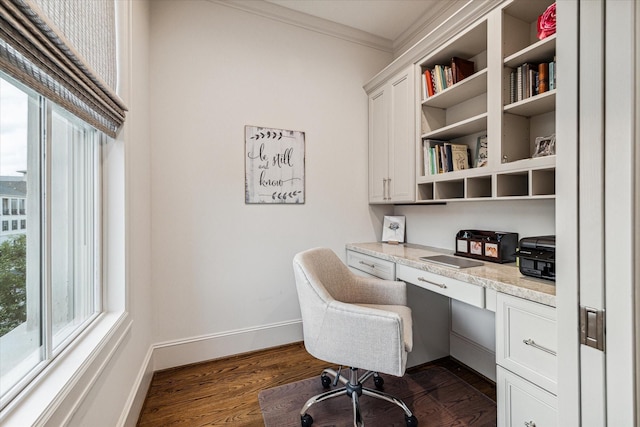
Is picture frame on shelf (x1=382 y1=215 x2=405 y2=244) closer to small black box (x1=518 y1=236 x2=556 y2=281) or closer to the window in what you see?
small black box (x1=518 y1=236 x2=556 y2=281)

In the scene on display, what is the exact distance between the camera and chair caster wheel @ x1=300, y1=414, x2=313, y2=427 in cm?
150

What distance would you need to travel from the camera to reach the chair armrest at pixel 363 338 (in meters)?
1.34

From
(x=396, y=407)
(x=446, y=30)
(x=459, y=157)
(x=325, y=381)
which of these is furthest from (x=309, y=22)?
(x=396, y=407)

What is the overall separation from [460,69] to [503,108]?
59cm

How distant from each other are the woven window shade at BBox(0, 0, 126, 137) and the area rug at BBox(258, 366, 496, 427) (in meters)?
1.76

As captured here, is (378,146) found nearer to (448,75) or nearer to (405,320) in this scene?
(448,75)

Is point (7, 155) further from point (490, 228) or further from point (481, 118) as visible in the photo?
point (490, 228)

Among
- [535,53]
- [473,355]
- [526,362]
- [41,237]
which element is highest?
[535,53]

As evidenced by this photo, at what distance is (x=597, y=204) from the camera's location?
0.61 m

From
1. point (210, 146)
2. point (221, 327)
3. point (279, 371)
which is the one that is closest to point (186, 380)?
point (221, 327)

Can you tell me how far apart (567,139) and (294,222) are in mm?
2041

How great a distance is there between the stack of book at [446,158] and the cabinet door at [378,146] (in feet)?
1.46

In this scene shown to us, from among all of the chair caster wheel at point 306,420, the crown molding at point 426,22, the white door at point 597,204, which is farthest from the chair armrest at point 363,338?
the crown molding at point 426,22

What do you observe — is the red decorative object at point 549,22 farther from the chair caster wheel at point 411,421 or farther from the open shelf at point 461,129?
the chair caster wheel at point 411,421
